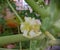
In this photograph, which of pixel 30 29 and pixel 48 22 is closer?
pixel 48 22

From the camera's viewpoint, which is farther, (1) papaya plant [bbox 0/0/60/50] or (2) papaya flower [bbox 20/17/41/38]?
(2) papaya flower [bbox 20/17/41/38]

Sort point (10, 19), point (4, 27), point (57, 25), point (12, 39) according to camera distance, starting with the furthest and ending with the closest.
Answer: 1. point (4, 27)
2. point (10, 19)
3. point (12, 39)
4. point (57, 25)

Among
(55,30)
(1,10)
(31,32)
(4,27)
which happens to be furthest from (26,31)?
(1,10)

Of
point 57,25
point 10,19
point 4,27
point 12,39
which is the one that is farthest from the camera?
point 4,27

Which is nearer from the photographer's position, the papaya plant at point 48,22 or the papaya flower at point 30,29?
the papaya plant at point 48,22

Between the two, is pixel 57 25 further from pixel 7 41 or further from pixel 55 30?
pixel 7 41

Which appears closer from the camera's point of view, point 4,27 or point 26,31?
point 26,31

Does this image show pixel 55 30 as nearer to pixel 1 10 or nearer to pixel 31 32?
pixel 31 32

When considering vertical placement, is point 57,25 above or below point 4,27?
above

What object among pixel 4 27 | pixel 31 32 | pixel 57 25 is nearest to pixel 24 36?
pixel 31 32
